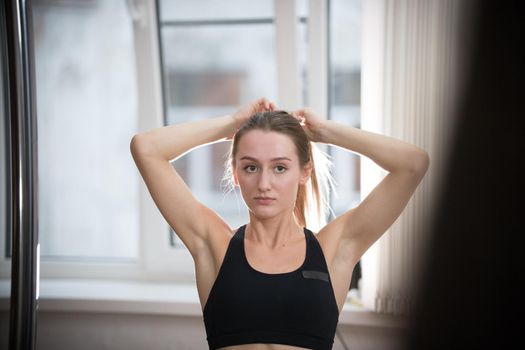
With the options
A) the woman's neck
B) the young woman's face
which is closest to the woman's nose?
the young woman's face

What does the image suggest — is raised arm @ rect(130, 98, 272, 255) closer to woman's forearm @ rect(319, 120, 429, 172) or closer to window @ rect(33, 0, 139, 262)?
woman's forearm @ rect(319, 120, 429, 172)

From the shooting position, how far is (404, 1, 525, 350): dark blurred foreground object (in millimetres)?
175

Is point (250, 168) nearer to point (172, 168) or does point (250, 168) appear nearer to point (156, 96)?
point (172, 168)

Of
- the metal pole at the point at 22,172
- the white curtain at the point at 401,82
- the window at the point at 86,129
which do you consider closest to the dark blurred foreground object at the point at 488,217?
the metal pole at the point at 22,172

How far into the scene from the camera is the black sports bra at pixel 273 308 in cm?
96

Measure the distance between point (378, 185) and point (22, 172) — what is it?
2.06ft

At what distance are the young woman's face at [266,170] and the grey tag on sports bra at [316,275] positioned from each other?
0.12m

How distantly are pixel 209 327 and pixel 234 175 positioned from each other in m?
0.29

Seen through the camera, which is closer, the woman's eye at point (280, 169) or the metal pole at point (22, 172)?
the metal pole at point (22, 172)

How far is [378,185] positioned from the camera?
1.03 m

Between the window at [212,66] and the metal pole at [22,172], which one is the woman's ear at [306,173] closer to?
the metal pole at [22,172]

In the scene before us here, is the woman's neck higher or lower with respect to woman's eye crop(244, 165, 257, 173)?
lower

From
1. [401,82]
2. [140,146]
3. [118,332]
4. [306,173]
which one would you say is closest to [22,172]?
[140,146]

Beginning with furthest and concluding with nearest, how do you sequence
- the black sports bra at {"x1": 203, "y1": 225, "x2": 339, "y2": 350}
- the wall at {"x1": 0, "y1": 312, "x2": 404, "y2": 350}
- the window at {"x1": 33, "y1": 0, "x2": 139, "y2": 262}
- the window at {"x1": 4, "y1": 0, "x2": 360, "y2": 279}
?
the window at {"x1": 33, "y1": 0, "x2": 139, "y2": 262}
the window at {"x1": 4, "y1": 0, "x2": 360, "y2": 279}
the wall at {"x1": 0, "y1": 312, "x2": 404, "y2": 350}
the black sports bra at {"x1": 203, "y1": 225, "x2": 339, "y2": 350}
